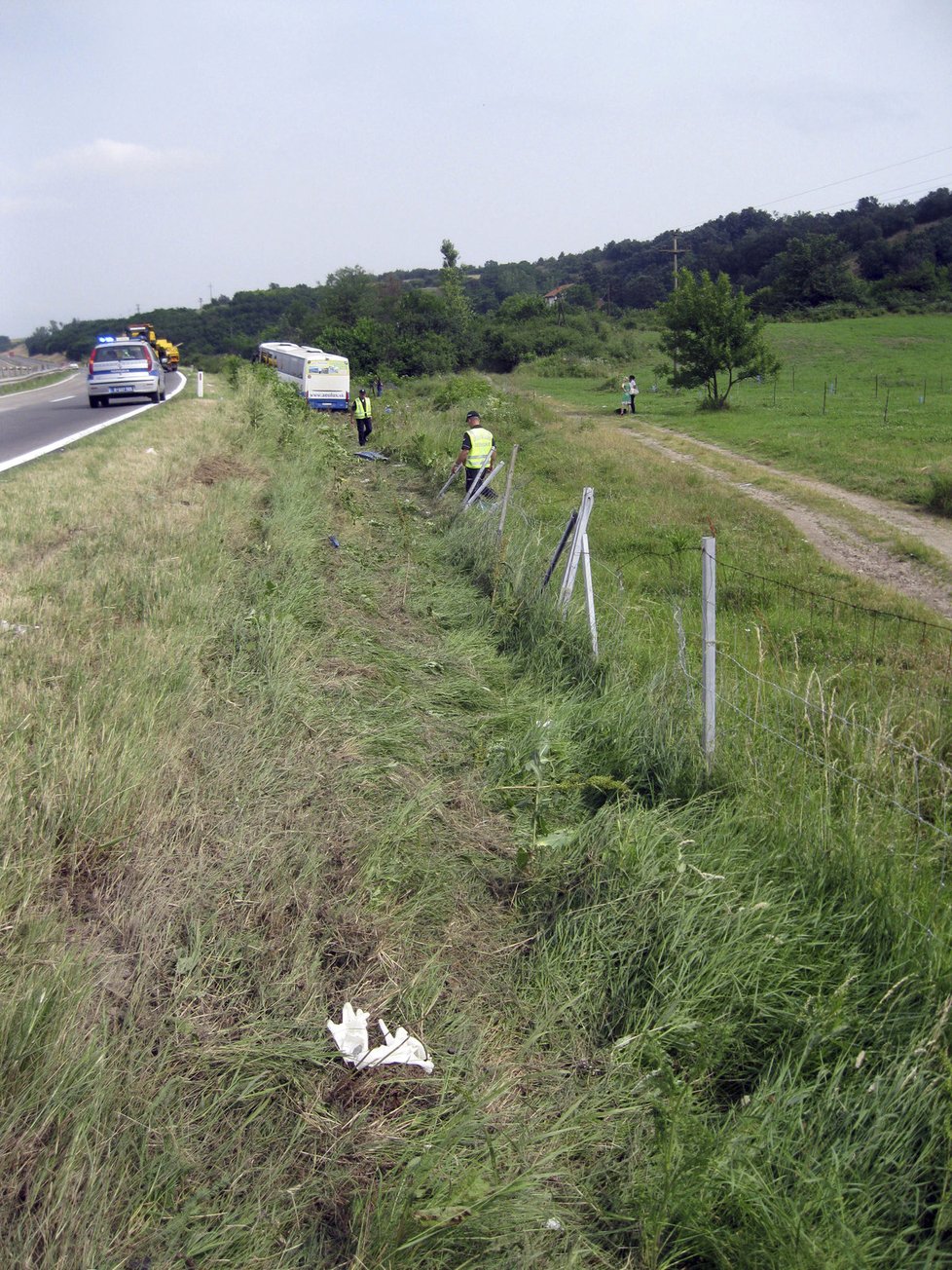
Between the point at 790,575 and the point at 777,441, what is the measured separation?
47.5 ft

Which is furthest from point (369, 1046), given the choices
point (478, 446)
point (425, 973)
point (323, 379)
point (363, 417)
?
point (323, 379)

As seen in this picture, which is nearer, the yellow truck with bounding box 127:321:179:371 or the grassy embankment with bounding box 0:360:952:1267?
the grassy embankment with bounding box 0:360:952:1267

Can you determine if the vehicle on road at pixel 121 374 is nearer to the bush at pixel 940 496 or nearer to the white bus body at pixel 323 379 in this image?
the white bus body at pixel 323 379

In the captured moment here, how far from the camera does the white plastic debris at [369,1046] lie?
9.73 ft

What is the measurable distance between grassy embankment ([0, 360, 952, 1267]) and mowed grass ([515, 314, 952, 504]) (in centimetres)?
1335

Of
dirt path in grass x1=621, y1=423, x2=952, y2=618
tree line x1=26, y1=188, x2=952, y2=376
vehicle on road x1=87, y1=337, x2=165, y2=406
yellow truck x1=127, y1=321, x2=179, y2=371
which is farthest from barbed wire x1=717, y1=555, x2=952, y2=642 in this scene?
yellow truck x1=127, y1=321, x2=179, y2=371

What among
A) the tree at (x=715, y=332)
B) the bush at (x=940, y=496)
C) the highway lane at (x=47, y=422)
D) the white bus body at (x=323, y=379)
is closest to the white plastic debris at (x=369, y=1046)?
the highway lane at (x=47, y=422)


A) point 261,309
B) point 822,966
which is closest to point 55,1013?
point 822,966

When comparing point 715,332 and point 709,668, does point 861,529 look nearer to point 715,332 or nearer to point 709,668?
point 709,668

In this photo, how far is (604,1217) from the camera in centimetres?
262

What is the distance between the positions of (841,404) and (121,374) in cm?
2258

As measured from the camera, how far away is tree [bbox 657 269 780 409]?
34.5 m

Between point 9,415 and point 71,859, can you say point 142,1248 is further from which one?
point 9,415

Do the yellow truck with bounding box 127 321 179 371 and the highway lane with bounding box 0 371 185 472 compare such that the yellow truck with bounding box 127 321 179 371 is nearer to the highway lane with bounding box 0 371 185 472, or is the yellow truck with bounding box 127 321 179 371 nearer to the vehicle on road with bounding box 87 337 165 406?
the highway lane with bounding box 0 371 185 472
